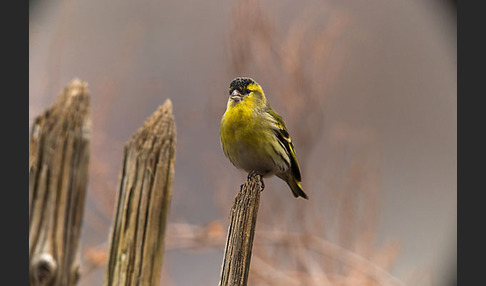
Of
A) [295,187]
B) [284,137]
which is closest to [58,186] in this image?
[284,137]

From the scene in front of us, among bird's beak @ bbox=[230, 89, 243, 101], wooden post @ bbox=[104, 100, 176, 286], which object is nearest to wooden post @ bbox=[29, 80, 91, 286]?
wooden post @ bbox=[104, 100, 176, 286]

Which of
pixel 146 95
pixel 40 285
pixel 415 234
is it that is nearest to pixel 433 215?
pixel 415 234

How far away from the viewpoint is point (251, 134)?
427 centimetres

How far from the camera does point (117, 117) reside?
5621 mm

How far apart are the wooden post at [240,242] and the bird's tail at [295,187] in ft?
6.74

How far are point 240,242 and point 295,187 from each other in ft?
7.62

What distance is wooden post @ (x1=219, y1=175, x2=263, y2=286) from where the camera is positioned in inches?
105

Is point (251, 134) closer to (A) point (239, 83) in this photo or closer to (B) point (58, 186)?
(A) point (239, 83)

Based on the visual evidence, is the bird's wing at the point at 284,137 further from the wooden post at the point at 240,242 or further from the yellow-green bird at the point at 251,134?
the wooden post at the point at 240,242

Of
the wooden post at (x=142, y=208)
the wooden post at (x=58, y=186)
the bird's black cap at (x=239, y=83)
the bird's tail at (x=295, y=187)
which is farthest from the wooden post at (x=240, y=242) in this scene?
the bird's tail at (x=295, y=187)

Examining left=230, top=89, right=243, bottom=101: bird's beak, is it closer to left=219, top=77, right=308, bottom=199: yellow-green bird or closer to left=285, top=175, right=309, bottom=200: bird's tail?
left=219, top=77, right=308, bottom=199: yellow-green bird

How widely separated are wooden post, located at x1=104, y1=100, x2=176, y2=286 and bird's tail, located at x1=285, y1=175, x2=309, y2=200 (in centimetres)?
227

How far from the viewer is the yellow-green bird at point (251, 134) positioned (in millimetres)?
4273

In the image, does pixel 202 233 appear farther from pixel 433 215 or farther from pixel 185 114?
pixel 433 215
